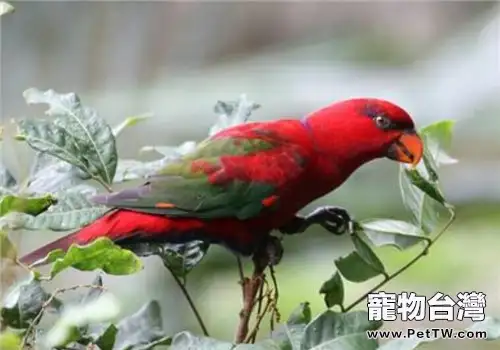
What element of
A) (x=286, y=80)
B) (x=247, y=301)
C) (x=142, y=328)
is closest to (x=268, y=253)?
(x=247, y=301)

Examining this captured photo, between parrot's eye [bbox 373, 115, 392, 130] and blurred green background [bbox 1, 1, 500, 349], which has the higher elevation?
parrot's eye [bbox 373, 115, 392, 130]

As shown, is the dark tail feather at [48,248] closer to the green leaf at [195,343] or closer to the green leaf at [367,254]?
the green leaf at [195,343]

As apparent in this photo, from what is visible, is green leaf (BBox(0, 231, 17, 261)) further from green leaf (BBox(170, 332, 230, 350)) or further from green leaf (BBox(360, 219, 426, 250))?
green leaf (BBox(360, 219, 426, 250))

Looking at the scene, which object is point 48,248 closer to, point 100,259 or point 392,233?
point 100,259

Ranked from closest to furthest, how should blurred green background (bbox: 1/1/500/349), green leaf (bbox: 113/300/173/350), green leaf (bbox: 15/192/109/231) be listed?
green leaf (bbox: 15/192/109/231), green leaf (bbox: 113/300/173/350), blurred green background (bbox: 1/1/500/349)

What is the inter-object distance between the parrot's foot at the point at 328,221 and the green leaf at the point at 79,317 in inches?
8.8

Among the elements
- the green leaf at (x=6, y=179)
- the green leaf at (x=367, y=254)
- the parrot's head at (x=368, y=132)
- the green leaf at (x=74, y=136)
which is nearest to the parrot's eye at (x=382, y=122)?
the parrot's head at (x=368, y=132)

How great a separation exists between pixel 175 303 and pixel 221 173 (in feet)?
2.29

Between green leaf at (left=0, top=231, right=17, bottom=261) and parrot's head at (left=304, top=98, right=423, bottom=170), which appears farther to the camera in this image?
parrot's head at (left=304, top=98, right=423, bottom=170)

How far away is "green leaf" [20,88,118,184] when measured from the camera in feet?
2.05

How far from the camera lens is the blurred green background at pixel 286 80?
1.15 metres

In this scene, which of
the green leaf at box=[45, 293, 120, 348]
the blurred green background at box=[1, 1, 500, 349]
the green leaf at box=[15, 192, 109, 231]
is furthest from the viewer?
the blurred green background at box=[1, 1, 500, 349]

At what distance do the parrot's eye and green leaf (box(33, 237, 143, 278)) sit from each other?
257 millimetres

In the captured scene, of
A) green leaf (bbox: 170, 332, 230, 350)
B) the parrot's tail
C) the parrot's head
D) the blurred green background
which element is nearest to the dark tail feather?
the parrot's tail
